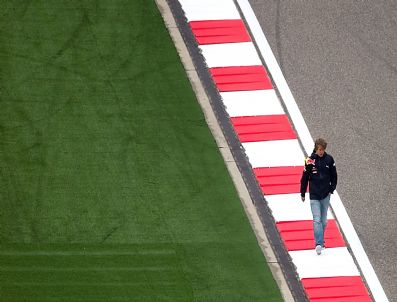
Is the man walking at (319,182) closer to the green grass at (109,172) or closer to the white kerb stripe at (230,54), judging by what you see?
the green grass at (109,172)

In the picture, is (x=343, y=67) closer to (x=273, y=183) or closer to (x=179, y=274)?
(x=273, y=183)

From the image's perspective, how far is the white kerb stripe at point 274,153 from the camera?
53.6 feet

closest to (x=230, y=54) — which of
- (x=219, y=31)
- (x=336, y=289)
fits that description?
(x=219, y=31)

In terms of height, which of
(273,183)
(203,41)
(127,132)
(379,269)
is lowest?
(379,269)

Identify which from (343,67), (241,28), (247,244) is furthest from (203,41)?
(247,244)

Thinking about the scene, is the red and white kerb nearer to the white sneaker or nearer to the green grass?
the white sneaker

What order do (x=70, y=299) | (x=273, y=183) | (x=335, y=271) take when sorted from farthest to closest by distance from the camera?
(x=273, y=183) → (x=335, y=271) → (x=70, y=299)

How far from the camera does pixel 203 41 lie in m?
18.2

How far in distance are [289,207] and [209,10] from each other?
421 cm

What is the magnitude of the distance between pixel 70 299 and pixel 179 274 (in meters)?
1.29

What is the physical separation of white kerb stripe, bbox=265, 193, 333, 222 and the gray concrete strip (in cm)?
27

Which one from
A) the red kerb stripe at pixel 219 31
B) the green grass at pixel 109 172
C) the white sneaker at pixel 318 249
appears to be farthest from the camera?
the red kerb stripe at pixel 219 31

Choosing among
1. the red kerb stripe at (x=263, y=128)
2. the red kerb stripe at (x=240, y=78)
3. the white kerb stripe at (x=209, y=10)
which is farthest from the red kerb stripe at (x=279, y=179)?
the white kerb stripe at (x=209, y=10)

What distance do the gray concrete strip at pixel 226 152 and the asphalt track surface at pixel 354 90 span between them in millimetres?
1182
